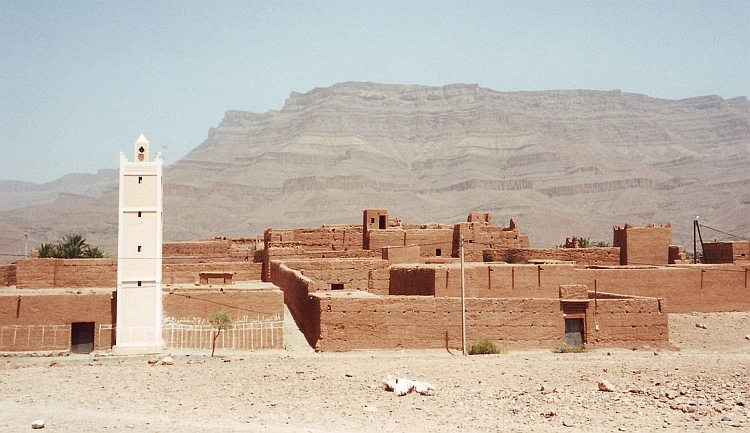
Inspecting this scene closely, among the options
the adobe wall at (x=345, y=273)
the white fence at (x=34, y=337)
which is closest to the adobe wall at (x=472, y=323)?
the adobe wall at (x=345, y=273)

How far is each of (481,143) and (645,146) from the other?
1653 inches

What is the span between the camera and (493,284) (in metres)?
26.3

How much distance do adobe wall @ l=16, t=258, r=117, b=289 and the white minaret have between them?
1071 centimetres

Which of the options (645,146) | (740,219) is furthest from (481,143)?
(740,219)

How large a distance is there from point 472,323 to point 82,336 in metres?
12.7

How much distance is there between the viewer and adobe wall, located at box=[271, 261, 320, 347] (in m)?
22.6

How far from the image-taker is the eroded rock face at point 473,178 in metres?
127

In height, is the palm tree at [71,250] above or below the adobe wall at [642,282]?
above

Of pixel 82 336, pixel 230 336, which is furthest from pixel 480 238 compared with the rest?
pixel 82 336

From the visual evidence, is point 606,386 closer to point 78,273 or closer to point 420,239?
point 420,239

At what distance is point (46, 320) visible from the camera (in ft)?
83.1

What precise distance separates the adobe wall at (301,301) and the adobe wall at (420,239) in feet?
15.8

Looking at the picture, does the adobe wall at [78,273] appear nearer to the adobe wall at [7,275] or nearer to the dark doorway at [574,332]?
the adobe wall at [7,275]

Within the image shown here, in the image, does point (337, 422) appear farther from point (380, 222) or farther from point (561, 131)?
point (561, 131)
